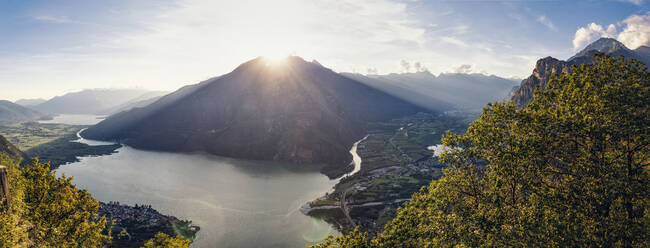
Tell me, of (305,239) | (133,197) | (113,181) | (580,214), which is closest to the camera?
(580,214)

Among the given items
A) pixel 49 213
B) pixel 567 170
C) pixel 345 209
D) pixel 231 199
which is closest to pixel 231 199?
pixel 231 199

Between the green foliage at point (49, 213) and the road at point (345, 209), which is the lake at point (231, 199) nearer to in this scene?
the road at point (345, 209)

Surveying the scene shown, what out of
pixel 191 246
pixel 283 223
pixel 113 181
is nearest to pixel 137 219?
pixel 191 246

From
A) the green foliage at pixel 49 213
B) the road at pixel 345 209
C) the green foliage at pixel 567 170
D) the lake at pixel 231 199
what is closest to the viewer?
the green foliage at pixel 567 170

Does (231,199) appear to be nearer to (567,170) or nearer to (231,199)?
(231,199)

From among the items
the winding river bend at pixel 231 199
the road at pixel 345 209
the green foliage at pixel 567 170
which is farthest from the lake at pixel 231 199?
the green foliage at pixel 567 170

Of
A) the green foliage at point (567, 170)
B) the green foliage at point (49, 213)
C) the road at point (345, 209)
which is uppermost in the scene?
the green foliage at point (567, 170)

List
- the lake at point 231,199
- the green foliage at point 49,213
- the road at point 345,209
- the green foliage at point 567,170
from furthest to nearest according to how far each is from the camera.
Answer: the road at point 345,209
the lake at point 231,199
the green foliage at point 49,213
the green foliage at point 567,170

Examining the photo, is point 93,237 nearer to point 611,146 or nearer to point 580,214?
point 580,214
